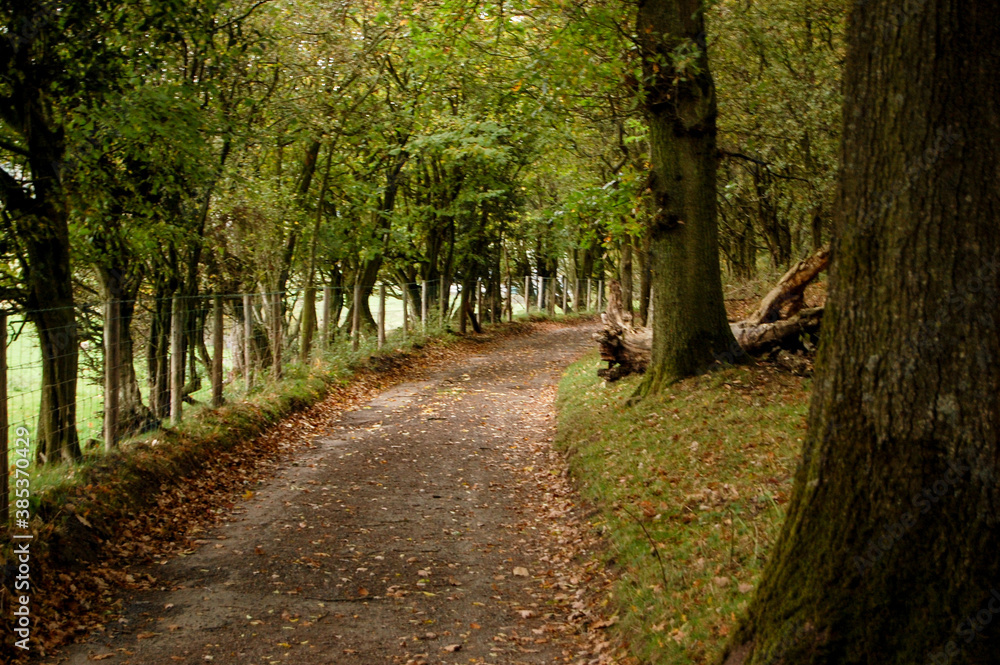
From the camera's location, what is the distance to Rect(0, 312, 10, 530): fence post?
610 cm

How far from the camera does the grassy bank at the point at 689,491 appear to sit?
5.27 m

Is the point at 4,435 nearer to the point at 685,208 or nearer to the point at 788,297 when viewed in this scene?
the point at 685,208

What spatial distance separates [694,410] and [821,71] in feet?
29.9

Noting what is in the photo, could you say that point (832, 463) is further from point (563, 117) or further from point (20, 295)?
point (563, 117)

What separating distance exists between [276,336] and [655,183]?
745 cm

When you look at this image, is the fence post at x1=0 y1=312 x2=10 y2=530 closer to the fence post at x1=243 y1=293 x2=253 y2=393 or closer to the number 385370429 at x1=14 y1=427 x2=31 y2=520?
the number 385370429 at x1=14 y1=427 x2=31 y2=520

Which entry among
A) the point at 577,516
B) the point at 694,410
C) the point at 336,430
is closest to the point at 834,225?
the point at 577,516

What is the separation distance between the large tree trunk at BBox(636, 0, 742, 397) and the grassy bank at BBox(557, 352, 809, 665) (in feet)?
1.84

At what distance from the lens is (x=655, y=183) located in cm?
1141

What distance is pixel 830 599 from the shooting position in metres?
3.61

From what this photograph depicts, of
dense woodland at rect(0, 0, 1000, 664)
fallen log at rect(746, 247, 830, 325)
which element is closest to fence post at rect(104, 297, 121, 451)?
dense woodland at rect(0, 0, 1000, 664)

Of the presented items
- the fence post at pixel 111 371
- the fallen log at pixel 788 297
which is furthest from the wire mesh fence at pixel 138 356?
the fallen log at pixel 788 297

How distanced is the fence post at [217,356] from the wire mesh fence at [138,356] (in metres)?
0.01

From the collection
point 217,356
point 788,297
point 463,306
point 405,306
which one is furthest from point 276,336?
point 463,306
